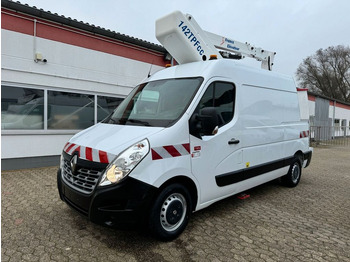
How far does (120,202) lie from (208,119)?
4.61ft

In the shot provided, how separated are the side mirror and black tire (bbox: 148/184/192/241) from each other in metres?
0.79

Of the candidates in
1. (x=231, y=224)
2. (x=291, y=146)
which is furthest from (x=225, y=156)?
(x=291, y=146)

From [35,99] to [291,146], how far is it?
22.1 ft

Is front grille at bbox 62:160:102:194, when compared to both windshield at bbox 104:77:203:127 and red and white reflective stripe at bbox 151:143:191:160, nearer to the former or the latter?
red and white reflective stripe at bbox 151:143:191:160

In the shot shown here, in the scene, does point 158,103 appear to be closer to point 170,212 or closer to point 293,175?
point 170,212

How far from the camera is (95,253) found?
269cm

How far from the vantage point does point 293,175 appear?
5.41m

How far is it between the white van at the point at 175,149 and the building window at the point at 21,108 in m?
4.16

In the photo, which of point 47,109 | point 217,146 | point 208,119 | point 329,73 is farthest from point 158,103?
point 329,73

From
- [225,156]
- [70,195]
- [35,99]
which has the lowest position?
[70,195]

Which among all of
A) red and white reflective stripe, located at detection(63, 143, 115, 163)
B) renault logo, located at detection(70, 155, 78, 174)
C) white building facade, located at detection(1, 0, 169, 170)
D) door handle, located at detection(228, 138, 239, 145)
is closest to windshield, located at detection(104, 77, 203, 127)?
red and white reflective stripe, located at detection(63, 143, 115, 163)

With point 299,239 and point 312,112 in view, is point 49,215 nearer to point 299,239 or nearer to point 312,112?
point 299,239

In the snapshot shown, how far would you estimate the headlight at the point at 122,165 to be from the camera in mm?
2535

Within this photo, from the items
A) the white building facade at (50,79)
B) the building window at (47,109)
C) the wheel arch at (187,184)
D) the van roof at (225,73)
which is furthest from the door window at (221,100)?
the building window at (47,109)
